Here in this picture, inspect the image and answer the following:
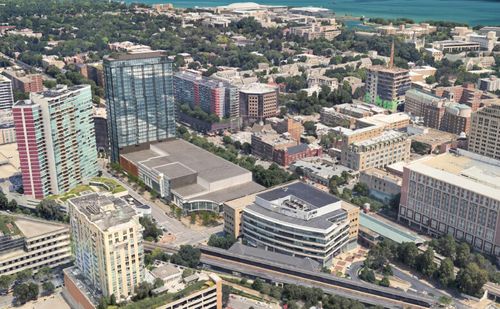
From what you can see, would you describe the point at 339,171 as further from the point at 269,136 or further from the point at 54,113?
the point at 54,113

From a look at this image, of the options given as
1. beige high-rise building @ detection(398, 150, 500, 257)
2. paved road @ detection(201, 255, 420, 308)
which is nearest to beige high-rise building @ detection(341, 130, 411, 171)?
beige high-rise building @ detection(398, 150, 500, 257)

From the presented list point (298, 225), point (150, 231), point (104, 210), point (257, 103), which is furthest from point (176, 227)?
point (257, 103)

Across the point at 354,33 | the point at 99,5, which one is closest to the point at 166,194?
the point at 354,33

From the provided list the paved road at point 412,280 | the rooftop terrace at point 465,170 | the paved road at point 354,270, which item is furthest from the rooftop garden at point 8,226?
the rooftop terrace at point 465,170

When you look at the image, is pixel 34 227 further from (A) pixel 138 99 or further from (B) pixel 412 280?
(B) pixel 412 280

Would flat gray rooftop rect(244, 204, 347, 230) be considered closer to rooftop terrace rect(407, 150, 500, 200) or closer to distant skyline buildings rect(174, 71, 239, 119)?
rooftop terrace rect(407, 150, 500, 200)
